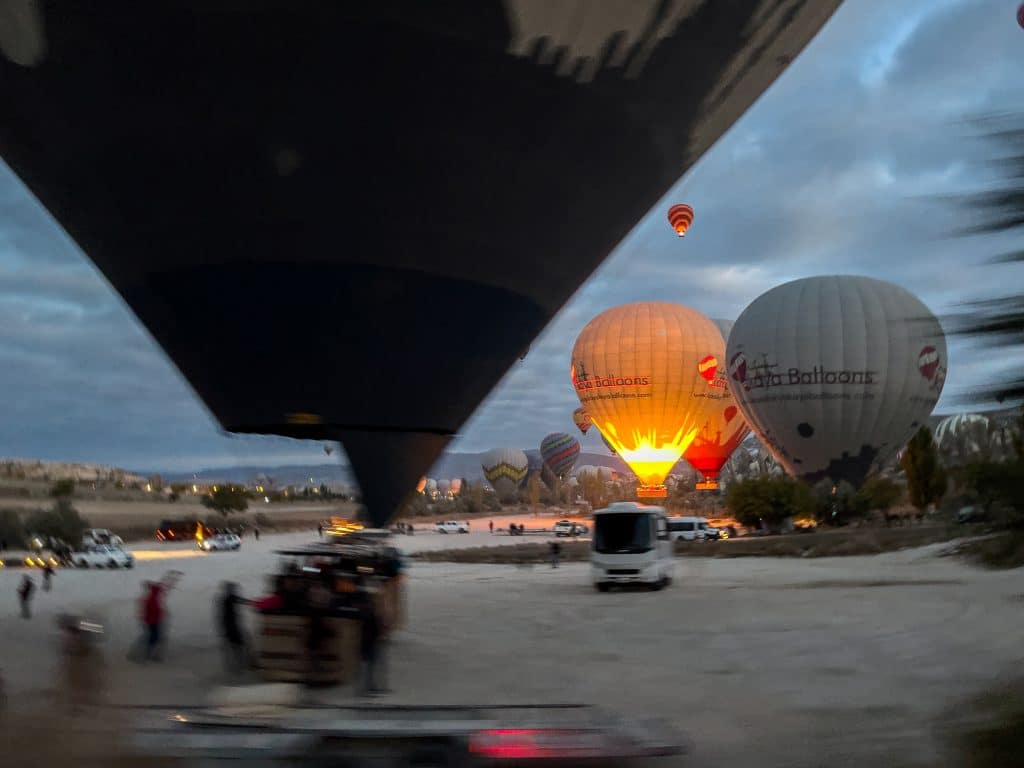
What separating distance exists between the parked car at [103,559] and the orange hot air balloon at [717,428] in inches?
1067

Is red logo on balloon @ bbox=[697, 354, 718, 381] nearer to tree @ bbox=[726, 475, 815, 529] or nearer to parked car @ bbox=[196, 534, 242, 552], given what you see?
tree @ bbox=[726, 475, 815, 529]

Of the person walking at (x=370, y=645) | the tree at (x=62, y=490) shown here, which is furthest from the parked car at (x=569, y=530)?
Answer: the tree at (x=62, y=490)

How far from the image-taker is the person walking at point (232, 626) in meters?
10.3

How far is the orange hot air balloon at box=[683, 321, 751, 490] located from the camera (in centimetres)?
4800

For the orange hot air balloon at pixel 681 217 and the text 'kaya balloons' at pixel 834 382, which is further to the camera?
the orange hot air balloon at pixel 681 217

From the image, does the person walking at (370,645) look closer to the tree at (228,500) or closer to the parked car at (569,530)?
the parked car at (569,530)

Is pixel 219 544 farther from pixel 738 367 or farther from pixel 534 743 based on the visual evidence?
pixel 534 743

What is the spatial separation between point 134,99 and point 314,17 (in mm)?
1971

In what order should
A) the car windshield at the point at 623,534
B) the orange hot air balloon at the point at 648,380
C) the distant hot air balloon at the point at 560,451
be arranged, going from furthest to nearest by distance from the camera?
the distant hot air balloon at the point at 560,451, the orange hot air balloon at the point at 648,380, the car windshield at the point at 623,534

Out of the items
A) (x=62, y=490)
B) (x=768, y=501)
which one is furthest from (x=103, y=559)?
(x=62, y=490)

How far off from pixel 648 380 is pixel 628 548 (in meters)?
26.9

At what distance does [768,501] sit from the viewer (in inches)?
1642

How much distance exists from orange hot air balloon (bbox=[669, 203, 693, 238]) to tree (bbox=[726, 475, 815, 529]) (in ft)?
44.3

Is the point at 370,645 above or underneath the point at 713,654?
above
